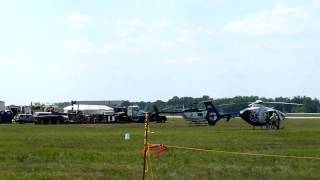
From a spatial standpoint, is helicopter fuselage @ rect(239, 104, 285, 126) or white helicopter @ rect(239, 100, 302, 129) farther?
helicopter fuselage @ rect(239, 104, 285, 126)

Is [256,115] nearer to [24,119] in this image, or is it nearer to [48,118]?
[48,118]

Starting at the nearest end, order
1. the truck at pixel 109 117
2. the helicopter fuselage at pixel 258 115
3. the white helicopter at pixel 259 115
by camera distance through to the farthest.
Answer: the white helicopter at pixel 259 115
the helicopter fuselage at pixel 258 115
the truck at pixel 109 117

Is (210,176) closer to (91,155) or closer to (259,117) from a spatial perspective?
(91,155)

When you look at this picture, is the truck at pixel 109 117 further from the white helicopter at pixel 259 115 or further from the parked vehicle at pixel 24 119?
the white helicopter at pixel 259 115

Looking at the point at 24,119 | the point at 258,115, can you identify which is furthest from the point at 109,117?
the point at 258,115

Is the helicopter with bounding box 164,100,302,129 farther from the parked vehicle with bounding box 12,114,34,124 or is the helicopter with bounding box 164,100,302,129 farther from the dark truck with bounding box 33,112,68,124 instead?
the parked vehicle with bounding box 12,114,34,124

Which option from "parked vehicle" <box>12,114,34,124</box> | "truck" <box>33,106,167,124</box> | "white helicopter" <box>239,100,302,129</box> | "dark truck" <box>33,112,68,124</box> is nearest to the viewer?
"white helicopter" <box>239,100,302,129</box>

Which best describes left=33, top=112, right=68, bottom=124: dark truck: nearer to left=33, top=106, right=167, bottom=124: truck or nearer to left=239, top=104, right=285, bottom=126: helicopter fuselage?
left=33, top=106, right=167, bottom=124: truck

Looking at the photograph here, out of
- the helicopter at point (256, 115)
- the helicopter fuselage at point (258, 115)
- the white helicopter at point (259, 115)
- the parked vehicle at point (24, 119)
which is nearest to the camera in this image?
the helicopter at point (256, 115)

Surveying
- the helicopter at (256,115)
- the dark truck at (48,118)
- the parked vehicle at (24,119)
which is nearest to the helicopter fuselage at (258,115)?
the helicopter at (256,115)

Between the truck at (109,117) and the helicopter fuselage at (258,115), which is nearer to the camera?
the helicopter fuselage at (258,115)

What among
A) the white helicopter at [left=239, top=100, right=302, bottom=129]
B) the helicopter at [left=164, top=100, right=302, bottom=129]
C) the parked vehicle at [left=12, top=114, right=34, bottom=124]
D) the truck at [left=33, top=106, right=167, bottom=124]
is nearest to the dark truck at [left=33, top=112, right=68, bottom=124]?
the truck at [left=33, top=106, right=167, bottom=124]

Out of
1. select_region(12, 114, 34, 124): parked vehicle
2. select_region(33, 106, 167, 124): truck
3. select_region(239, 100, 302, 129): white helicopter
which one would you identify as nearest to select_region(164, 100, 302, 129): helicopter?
select_region(239, 100, 302, 129): white helicopter

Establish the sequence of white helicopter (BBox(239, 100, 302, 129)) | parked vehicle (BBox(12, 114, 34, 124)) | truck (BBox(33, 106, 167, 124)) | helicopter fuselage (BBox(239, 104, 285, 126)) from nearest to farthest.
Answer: white helicopter (BBox(239, 100, 302, 129))
helicopter fuselage (BBox(239, 104, 285, 126))
truck (BBox(33, 106, 167, 124))
parked vehicle (BBox(12, 114, 34, 124))
